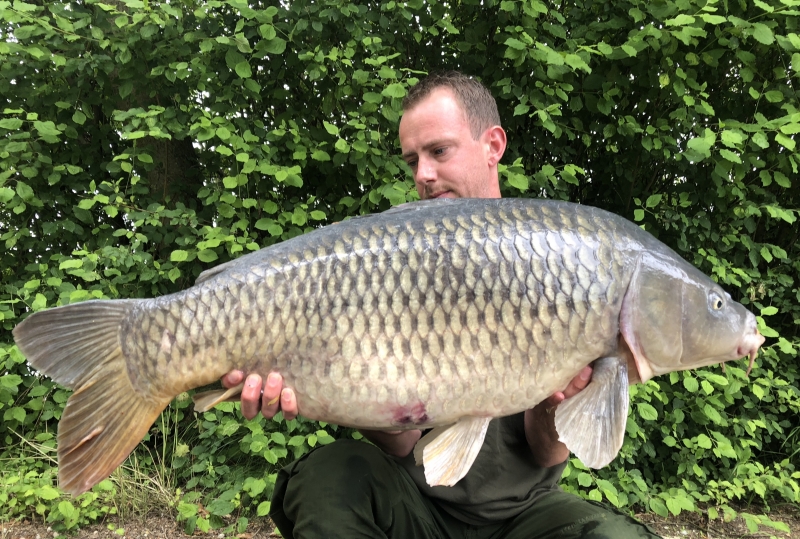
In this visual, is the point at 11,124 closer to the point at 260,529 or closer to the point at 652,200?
the point at 260,529

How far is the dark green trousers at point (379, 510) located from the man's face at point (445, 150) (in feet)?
2.46

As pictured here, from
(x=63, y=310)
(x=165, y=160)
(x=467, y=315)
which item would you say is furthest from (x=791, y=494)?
(x=165, y=160)

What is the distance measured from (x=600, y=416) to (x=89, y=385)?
3.04 ft

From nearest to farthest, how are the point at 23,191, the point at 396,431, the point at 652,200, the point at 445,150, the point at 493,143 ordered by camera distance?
the point at 396,431 → the point at 445,150 → the point at 493,143 → the point at 23,191 → the point at 652,200

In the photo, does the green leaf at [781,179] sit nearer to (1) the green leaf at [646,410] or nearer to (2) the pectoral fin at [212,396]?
(1) the green leaf at [646,410]

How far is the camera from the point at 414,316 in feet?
3.08

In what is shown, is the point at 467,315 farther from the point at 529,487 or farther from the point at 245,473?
the point at 245,473

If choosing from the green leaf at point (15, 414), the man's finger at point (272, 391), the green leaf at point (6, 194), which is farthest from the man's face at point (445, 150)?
the green leaf at point (15, 414)

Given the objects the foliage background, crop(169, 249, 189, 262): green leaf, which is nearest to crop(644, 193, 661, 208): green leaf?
the foliage background

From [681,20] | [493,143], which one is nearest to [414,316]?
[493,143]

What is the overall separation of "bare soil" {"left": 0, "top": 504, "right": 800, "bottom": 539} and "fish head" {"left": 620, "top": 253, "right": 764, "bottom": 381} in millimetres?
1644

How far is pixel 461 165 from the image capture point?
5.09ft

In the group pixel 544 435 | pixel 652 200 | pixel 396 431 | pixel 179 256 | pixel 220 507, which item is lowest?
pixel 220 507

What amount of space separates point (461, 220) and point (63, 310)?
0.75 m
